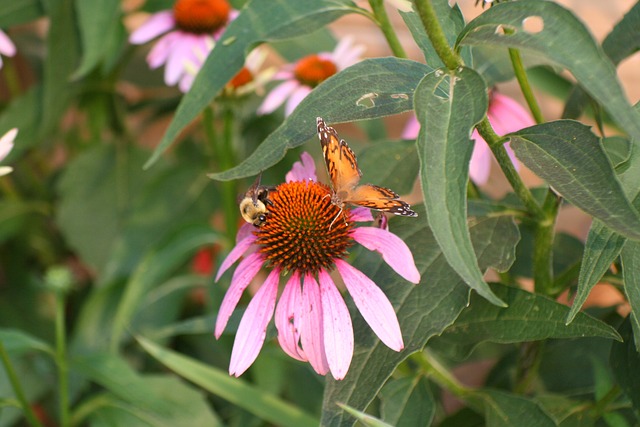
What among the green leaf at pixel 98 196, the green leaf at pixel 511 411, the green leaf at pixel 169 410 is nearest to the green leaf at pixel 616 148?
the green leaf at pixel 511 411

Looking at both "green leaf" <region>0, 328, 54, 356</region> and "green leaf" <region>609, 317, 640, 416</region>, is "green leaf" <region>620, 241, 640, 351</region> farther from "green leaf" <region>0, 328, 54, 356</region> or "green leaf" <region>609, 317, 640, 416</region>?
"green leaf" <region>0, 328, 54, 356</region>

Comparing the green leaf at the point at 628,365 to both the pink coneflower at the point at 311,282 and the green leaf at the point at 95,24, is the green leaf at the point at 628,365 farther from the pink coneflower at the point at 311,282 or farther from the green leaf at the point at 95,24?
the green leaf at the point at 95,24

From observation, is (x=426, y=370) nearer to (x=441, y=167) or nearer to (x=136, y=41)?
(x=441, y=167)

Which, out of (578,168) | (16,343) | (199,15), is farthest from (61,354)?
(578,168)

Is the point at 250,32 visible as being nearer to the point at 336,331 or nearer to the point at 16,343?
the point at 336,331

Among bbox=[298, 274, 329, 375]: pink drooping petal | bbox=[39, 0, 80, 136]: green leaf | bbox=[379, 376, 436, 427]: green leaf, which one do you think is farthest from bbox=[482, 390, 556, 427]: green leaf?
bbox=[39, 0, 80, 136]: green leaf
